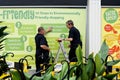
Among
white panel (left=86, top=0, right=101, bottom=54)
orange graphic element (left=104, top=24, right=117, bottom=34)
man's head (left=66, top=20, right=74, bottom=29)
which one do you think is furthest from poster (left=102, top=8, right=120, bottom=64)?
man's head (left=66, top=20, right=74, bottom=29)

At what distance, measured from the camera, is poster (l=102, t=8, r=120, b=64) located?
8908 millimetres

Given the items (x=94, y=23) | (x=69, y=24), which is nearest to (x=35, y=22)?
(x=69, y=24)

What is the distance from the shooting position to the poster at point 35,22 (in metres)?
9.14

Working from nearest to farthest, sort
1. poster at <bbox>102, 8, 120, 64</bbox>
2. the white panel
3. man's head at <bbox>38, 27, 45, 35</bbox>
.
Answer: the white panel → poster at <bbox>102, 8, 120, 64</bbox> → man's head at <bbox>38, 27, 45, 35</bbox>

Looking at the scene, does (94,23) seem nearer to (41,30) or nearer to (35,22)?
(41,30)

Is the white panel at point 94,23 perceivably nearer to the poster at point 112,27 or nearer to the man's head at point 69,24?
the poster at point 112,27

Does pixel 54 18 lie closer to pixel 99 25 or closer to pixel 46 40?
pixel 46 40

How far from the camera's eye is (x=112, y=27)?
29.9 feet

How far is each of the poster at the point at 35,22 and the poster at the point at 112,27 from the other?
51 centimetres

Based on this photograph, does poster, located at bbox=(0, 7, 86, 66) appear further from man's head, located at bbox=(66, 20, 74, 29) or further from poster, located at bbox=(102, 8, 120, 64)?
poster, located at bbox=(102, 8, 120, 64)

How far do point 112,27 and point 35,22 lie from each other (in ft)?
5.94

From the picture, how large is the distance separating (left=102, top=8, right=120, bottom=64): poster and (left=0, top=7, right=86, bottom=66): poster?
508mm

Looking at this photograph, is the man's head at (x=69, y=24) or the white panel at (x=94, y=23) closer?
the white panel at (x=94, y=23)

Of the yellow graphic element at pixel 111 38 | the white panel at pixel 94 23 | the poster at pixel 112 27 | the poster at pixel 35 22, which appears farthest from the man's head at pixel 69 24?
the yellow graphic element at pixel 111 38
